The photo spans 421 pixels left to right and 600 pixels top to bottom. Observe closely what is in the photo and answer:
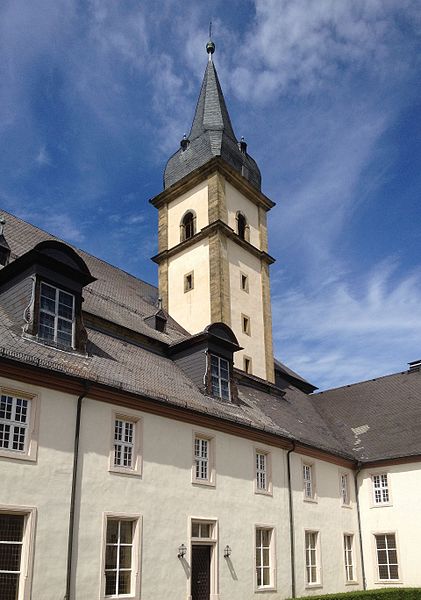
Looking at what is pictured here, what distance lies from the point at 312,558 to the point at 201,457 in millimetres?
7543

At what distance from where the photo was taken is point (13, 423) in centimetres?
1470

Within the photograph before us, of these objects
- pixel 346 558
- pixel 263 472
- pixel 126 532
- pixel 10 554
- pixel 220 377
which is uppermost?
pixel 220 377

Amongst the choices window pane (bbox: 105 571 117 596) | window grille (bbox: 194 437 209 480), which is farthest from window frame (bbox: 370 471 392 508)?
window pane (bbox: 105 571 117 596)

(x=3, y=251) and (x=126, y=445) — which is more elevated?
(x=3, y=251)

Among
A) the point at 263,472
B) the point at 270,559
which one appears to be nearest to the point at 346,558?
the point at 270,559

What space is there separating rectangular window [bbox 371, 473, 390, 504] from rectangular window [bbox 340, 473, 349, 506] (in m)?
1.19

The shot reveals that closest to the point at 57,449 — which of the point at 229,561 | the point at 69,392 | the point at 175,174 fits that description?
the point at 69,392

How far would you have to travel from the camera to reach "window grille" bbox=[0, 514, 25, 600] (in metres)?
13.5

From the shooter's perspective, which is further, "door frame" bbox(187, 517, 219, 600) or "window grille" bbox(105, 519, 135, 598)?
"door frame" bbox(187, 517, 219, 600)

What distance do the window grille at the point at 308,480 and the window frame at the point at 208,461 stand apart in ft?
19.8

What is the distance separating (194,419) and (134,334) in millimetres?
4344

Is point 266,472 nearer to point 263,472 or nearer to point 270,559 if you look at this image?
point 263,472

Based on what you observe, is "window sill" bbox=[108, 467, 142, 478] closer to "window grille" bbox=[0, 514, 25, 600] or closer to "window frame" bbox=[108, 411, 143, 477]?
"window frame" bbox=[108, 411, 143, 477]

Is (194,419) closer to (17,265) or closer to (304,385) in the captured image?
(17,265)
